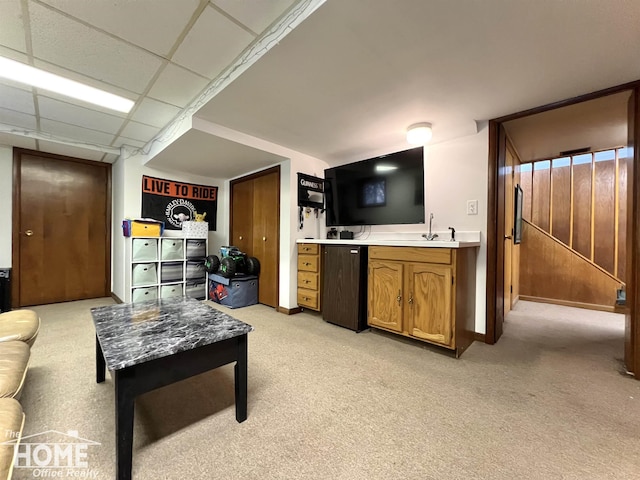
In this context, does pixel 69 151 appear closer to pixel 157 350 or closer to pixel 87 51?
pixel 87 51

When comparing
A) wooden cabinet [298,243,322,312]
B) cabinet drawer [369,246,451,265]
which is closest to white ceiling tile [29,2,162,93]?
wooden cabinet [298,243,322,312]

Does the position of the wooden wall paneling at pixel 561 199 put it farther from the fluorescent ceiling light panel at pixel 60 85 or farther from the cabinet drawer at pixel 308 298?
the fluorescent ceiling light panel at pixel 60 85

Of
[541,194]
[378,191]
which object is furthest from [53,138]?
[541,194]

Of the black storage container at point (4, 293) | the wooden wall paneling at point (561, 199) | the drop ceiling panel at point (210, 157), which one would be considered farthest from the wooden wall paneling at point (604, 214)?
the black storage container at point (4, 293)

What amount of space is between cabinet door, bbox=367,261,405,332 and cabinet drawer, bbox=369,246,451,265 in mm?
67

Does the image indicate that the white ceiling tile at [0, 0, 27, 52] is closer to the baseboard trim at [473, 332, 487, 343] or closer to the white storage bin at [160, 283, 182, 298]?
the white storage bin at [160, 283, 182, 298]

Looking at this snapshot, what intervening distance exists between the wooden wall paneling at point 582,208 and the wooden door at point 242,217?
5.09 meters

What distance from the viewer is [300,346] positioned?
2.28m

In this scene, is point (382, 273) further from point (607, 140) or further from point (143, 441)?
point (607, 140)

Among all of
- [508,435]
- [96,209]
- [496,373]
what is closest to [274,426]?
[508,435]

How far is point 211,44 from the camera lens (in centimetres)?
166

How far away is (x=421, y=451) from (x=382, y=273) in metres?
1.50

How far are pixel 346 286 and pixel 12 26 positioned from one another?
3018 mm

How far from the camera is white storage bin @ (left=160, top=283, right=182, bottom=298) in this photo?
3.55 meters
